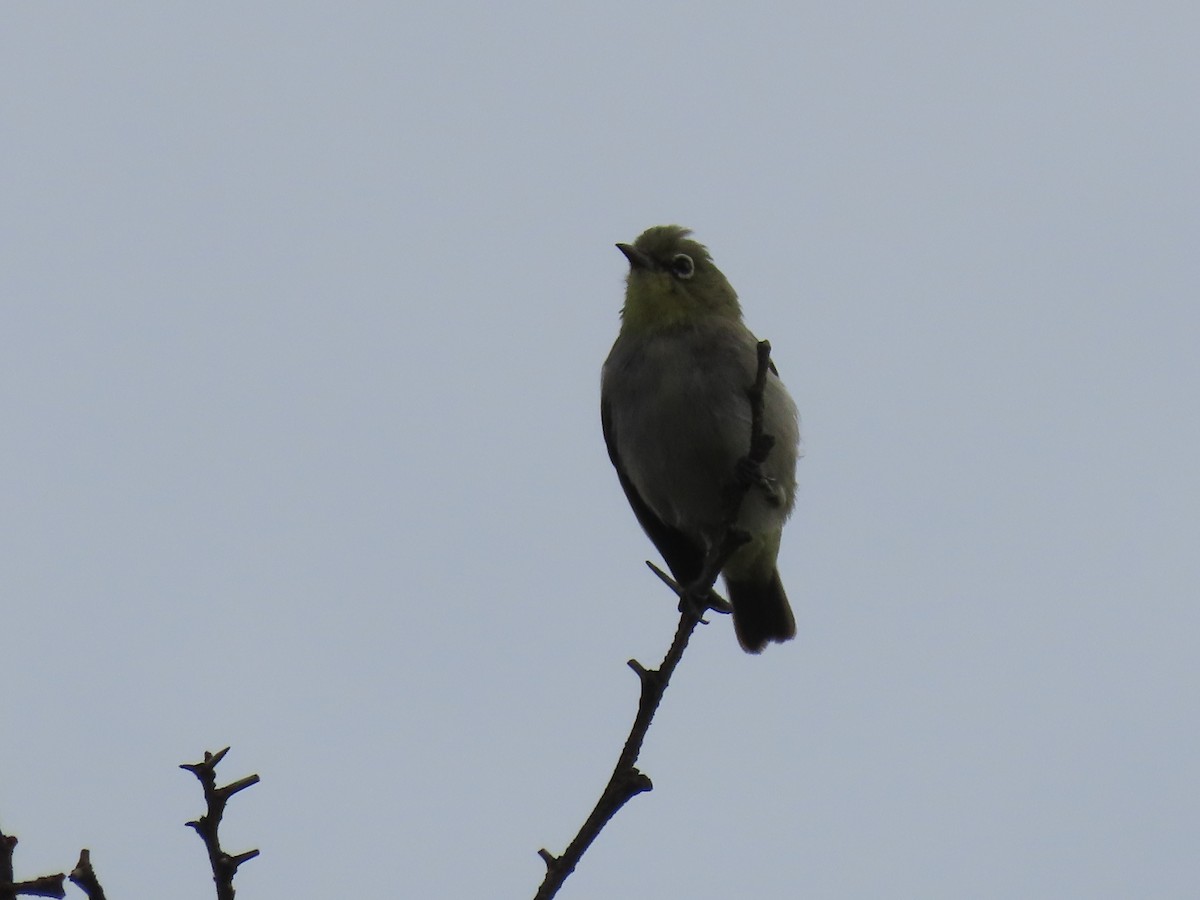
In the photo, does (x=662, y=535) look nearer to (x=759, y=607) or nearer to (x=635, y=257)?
(x=759, y=607)

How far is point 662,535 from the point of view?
30.8ft

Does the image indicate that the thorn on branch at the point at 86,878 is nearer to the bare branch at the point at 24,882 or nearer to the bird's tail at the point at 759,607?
the bare branch at the point at 24,882

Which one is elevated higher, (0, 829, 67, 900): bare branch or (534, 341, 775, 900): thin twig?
(534, 341, 775, 900): thin twig

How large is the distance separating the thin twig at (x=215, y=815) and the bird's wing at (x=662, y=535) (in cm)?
691

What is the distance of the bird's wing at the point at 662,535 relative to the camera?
932 cm

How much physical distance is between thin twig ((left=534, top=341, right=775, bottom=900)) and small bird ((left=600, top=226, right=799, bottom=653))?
264 centimetres

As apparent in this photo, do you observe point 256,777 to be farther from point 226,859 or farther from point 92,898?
point 92,898

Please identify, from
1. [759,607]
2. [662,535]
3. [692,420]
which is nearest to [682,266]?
[692,420]

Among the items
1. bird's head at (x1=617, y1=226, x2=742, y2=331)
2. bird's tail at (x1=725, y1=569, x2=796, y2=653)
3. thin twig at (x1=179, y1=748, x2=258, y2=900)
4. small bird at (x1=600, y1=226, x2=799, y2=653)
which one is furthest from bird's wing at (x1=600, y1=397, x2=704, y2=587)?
thin twig at (x1=179, y1=748, x2=258, y2=900)

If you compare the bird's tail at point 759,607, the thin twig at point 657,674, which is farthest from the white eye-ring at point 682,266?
the thin twig at point 657,674

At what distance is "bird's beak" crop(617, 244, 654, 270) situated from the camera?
9281 mm

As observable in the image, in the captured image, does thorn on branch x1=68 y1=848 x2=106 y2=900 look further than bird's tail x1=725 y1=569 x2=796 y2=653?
No

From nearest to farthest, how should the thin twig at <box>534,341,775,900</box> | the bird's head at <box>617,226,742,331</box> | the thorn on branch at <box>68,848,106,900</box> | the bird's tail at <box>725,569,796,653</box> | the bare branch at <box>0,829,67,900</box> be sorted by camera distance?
the bare branch at <box>0,829,67,900</box>, the thorn on branch at <box>68,848,106,900</box>, the thin twig at <box>534,341,775,900</box>, the bird's head at <box>617,226,742,331</box>, the bird's tail at <box>725,569,796,653</box>

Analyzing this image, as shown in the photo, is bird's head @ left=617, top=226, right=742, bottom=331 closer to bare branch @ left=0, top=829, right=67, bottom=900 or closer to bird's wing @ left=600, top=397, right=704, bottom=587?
bird's wing @ left=600, top=397, right=704, bottom=587
